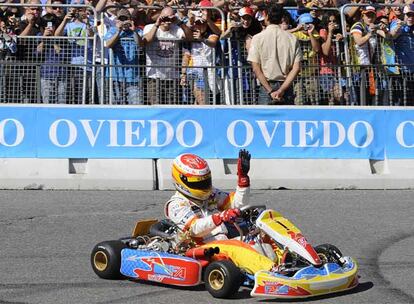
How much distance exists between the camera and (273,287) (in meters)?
6.84

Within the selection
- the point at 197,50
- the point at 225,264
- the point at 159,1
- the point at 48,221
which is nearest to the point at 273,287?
the point at 225,264

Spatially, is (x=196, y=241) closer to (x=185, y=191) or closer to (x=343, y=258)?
(x=185, y=191)

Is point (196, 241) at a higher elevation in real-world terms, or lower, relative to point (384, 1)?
lower

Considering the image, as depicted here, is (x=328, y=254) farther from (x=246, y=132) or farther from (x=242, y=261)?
(x=246, y=132)

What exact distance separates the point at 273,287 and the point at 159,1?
8208 millimetres

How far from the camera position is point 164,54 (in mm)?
13570

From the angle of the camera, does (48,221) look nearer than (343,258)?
No

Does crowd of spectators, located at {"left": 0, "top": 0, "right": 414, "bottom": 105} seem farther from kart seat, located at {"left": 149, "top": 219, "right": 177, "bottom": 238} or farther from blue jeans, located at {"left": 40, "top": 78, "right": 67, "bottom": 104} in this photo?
kart seat, located at {"left": 149, "top": 219, "right": 177, "bottom": 238}

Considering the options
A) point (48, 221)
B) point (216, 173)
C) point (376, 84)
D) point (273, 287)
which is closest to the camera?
point (273, 287)

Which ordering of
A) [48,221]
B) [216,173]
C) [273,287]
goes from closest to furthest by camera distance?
[273,287], [48,221], [216,173]

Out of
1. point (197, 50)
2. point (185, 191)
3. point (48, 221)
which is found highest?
point (197, 50)

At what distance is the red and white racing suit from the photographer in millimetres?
7508

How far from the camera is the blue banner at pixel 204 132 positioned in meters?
12.7

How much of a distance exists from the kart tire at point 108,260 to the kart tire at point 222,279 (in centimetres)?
87
